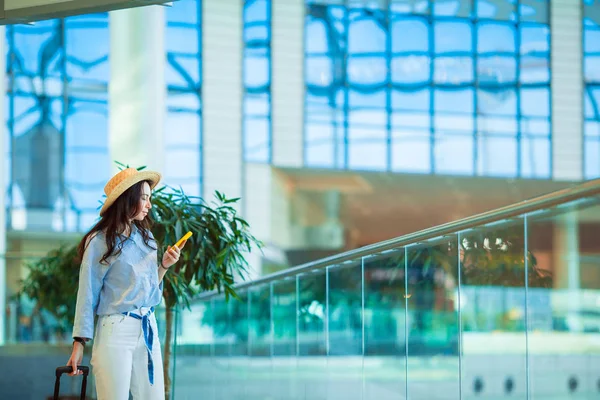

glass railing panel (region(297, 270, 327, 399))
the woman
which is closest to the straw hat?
the woman

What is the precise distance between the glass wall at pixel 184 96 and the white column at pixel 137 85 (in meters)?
4.91

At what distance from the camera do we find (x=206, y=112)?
1872 centimetres

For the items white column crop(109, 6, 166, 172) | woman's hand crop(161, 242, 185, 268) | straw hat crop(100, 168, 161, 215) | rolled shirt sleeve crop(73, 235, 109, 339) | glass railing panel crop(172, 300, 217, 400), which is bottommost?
glass railing panel crop(172, 300, 217, 400)

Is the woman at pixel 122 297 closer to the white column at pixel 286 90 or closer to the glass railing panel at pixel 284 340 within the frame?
the glass railing panel at pixel 284 340

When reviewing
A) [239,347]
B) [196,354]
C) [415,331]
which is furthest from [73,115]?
[415,331]

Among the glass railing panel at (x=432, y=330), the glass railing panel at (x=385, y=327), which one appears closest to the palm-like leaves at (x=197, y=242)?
the glass railing panel at (x=385, y=327)

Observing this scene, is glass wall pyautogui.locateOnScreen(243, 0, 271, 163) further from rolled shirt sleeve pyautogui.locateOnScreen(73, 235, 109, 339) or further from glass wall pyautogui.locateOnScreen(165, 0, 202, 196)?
rolled shirt sleeve pyautogui.locateOnScreen(73, 235, 109, 339)

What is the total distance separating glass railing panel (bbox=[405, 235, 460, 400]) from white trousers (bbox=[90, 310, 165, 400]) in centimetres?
111

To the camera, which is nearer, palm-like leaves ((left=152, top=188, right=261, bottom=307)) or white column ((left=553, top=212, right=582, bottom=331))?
palm-like leaves ((left=152, top=188, right=261, bottom=307))

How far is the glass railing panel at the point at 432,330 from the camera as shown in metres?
3.53

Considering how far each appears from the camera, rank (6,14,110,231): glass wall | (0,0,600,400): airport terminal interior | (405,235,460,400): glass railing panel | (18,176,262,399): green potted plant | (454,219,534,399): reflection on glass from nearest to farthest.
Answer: (454,219,534,399): reflection on glass → (405,235,460,400): glass railing panel → (18,176,262,399): green potted plant → (6,14,110,231): glass wall → (0,0,600,400): airport terminal interior

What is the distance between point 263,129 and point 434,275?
49.6 ft

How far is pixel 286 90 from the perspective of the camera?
1925cm

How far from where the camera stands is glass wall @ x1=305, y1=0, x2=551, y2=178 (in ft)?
64.0
